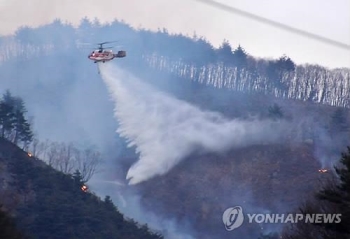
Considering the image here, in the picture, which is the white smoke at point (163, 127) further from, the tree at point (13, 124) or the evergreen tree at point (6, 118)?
the evergreen tree at point (6, 118)

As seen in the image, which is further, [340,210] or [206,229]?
[206,229]

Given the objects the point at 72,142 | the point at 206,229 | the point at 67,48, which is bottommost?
the point at 206,229

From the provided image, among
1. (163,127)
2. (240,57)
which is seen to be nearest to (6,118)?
(163,127)

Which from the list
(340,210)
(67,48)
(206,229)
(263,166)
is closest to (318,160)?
(263,166)

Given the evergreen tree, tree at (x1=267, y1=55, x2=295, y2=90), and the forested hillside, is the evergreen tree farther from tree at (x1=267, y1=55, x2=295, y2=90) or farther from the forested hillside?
tree at (x1=267, y1=55, x2=295, y2=90)

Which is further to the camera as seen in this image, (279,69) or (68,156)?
(279,69)

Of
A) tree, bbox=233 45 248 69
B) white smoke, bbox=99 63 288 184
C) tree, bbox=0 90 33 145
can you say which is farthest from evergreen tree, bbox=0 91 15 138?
tree, bbox=233 45 248 69

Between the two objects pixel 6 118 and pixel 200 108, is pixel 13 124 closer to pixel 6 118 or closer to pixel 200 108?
pixel 6 118

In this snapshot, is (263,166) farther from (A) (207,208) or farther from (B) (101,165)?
(B) (101,165)
